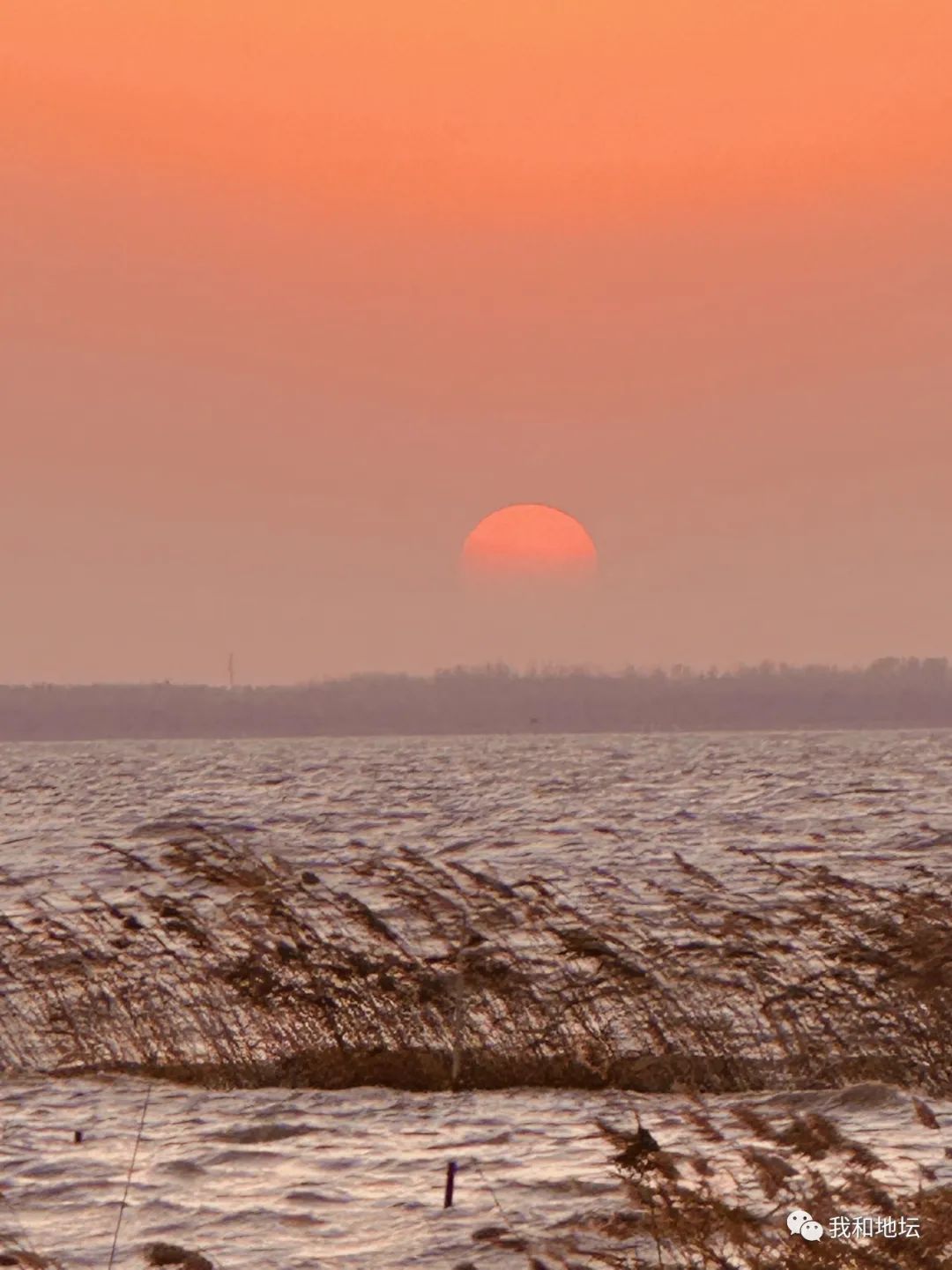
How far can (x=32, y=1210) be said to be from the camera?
7367 mm

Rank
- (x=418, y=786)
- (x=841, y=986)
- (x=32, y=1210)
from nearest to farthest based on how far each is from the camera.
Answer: (x=32, y=1210)
(x=841, y=986)
(x=418, y=786)

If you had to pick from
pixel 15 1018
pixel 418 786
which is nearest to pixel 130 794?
pixel 418 786

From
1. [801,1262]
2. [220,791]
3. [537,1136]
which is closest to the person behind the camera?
[801,1262]

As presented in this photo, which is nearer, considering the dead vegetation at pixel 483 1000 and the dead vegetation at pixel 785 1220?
the dead vegetation at pixel 785 1220

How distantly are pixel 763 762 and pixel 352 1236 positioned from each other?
273 feet

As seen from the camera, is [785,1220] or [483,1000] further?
[483,1000]

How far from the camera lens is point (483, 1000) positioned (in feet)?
36.8

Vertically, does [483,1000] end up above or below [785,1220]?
above

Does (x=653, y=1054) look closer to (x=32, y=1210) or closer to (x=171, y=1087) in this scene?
(x=171, y=1087)

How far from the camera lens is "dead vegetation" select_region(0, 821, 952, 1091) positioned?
10.3m

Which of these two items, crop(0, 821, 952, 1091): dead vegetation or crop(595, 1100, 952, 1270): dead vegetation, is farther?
crop(0, 821, 952, 1091): dead vegetation

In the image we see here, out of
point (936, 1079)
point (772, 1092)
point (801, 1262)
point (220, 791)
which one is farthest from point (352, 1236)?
point (220, 791)

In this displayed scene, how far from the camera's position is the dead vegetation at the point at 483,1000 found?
10258mm

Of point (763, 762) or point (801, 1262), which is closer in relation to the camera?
point (801, 1262)
